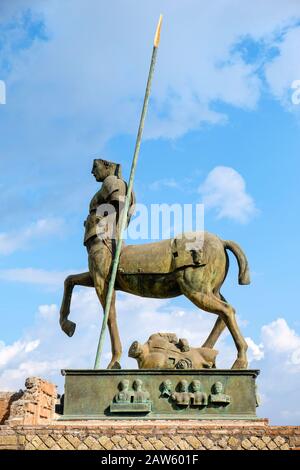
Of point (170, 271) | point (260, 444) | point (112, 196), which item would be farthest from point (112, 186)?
point (260, 444)

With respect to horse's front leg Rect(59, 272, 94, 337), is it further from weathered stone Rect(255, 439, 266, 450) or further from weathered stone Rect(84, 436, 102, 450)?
weathered stone Rect(255, 439, 266, 450)

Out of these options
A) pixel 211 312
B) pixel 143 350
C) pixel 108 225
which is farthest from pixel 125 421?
pixel 108 225

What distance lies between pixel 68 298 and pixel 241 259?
281cm

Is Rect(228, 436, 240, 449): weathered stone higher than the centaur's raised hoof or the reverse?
the reverse

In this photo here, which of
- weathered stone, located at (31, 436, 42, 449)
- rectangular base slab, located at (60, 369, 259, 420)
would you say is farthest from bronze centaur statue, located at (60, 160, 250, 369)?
weathered stone, located at (31, 436, 42, 449)

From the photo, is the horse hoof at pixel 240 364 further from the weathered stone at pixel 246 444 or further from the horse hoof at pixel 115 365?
the horse hoof at pixel 115 365

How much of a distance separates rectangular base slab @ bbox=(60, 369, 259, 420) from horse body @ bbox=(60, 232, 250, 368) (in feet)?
1.78

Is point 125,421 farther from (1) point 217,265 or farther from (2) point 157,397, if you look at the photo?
(1) point 217,265

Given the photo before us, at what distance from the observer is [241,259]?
11672 mm

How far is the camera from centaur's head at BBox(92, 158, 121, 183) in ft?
40.6

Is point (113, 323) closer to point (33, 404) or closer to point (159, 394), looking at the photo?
point (159, 394)

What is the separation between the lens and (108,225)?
11891 millimetres
